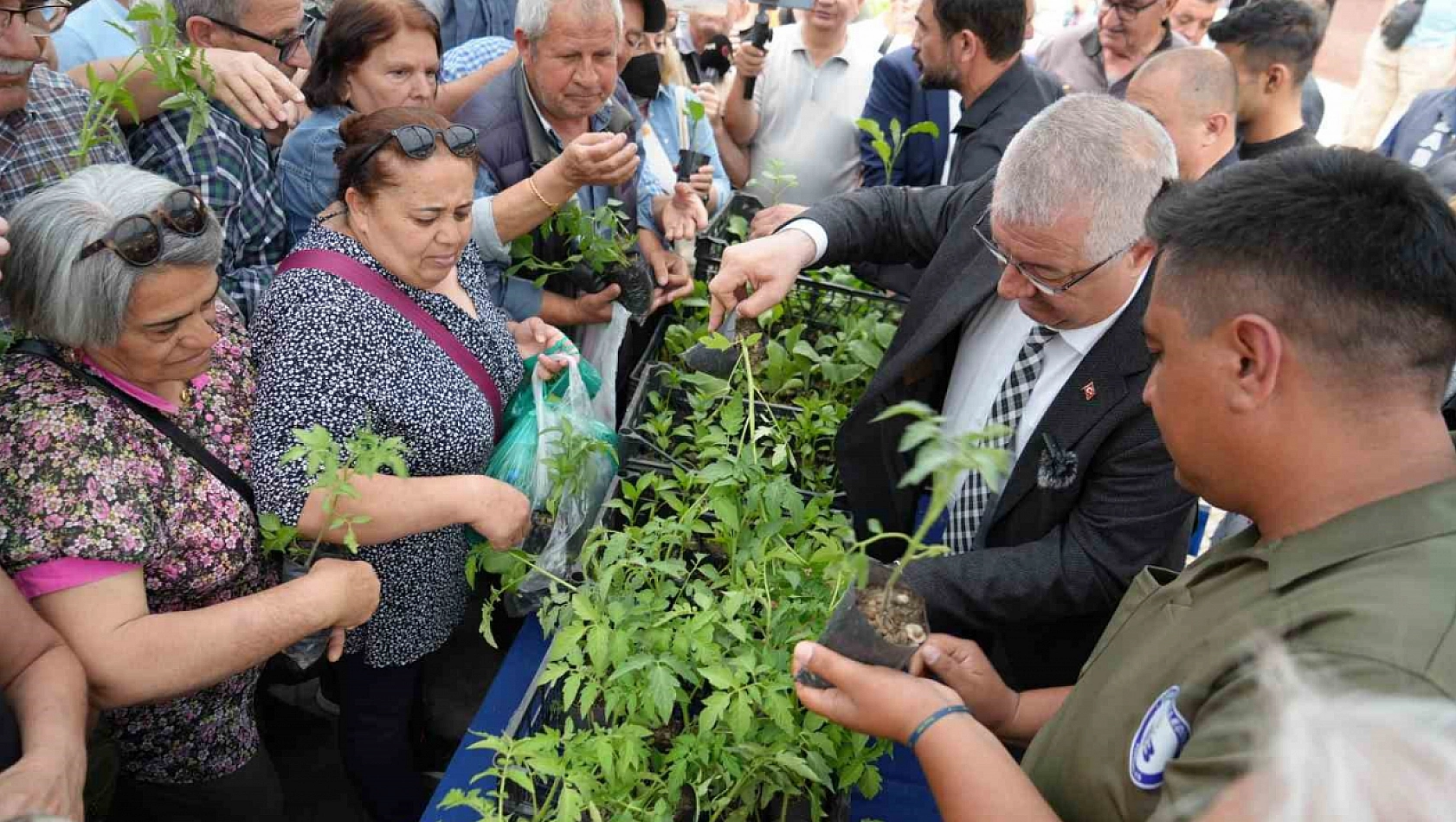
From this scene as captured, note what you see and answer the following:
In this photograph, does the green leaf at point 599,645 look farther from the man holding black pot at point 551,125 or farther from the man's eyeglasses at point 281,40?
the man's eyeglasses at point 281,40

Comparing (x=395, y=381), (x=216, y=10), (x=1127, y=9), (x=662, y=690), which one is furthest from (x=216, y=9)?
(x=1127, y=9)

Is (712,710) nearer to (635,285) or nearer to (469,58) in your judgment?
(635,285)

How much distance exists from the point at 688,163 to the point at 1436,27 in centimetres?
669

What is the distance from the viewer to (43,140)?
6.93 feet

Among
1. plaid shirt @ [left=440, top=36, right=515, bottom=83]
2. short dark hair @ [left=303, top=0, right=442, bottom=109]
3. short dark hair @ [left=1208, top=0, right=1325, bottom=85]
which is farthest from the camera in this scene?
short dark hair @ [left=1208, top=0, right=1325, bottom=85]

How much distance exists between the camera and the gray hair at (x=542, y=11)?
9.09 feet

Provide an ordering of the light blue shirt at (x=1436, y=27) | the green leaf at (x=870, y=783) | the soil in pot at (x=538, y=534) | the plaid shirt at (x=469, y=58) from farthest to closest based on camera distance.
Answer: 1. the light blue shirt at (x=1436, y=27)
2. the plaid shirt at (x=469, y=58)
3. the soil in pot at (x=538, y=534)
4. the green leaf at (x=870, y=783)

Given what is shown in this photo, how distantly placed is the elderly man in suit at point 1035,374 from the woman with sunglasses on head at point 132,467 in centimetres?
114

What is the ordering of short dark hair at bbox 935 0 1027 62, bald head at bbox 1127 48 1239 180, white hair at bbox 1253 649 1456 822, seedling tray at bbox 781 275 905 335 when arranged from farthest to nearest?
short dark hair at bbox 935 0 1027 62
seedling tray at bbox 781 275 905 335
bald head at bbox 1127 48 1239 180
white hair at bbox 1253 649 1456 822

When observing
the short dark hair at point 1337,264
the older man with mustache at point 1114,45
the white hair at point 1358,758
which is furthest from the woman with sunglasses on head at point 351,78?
the older man with mustache at point 1114,45

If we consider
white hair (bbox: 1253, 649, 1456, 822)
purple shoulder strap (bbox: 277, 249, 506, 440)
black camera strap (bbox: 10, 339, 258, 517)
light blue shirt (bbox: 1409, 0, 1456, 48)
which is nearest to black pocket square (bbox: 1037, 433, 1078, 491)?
white hair (bbox: 1253, 649, 1456, 822)

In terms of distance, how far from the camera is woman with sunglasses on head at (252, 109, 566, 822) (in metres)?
1.99

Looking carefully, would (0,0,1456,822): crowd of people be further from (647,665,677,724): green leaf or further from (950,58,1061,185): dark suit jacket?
(647,665,677,724): green leaf

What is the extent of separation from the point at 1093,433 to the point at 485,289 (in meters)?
1.57
